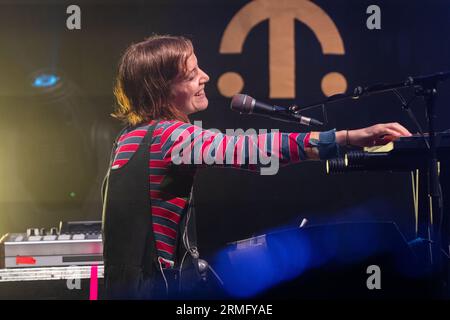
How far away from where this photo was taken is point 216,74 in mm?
3396

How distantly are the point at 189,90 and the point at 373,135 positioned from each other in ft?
2.92

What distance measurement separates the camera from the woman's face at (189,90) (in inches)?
94.3

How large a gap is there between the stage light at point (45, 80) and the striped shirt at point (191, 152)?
1329 mm

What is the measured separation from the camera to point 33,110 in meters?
3.42

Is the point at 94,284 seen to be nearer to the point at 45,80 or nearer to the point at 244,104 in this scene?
the point at 45,80

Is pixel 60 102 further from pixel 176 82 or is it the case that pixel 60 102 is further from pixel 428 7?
pixel 428 7

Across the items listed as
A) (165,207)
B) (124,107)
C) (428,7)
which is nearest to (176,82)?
(124,107)

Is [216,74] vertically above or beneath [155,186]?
above

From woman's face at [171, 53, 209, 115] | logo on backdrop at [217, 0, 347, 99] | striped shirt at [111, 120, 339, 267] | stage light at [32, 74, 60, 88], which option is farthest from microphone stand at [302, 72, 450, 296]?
stage light at [32, 74, 60, 88]

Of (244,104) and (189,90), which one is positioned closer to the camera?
(244,104)

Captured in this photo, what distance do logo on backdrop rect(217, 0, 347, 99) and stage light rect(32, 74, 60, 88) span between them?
92 cm

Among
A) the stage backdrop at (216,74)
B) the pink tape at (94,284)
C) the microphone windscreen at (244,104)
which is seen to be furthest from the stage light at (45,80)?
the microphone windscreen at (244,104)

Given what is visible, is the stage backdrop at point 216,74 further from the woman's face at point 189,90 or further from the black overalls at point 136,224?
the black overalls at point 136,224

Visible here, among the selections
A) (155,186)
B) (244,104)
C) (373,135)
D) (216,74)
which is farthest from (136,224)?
(216,74)
